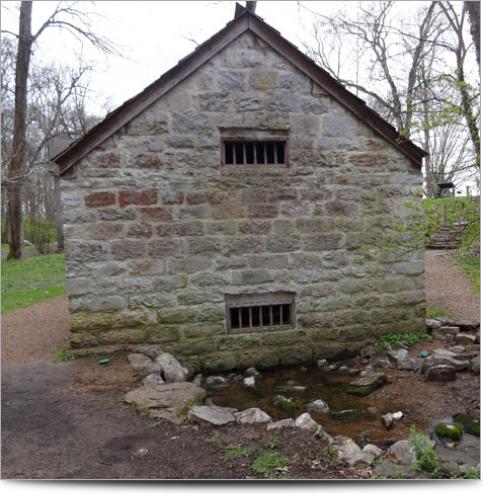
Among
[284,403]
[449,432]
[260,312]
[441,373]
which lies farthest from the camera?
[260,312]

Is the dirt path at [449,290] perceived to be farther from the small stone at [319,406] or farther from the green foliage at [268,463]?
the green foliage at [268,463]

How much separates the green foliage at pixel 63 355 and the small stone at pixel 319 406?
2.89 m

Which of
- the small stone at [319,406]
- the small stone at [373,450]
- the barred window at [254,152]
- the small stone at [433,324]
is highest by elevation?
the barred window at [254,152]

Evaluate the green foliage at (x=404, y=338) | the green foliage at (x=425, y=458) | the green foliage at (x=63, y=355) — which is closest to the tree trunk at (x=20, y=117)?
the green foliage at (x=63, y=355)

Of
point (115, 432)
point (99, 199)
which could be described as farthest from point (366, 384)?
point (99, 199)

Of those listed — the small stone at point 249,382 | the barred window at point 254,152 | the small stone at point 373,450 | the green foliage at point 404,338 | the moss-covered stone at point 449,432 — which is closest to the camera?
the small stone at point 373,450

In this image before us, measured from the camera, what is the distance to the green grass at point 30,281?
9.61m

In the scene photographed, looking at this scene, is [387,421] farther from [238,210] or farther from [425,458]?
[238,210]

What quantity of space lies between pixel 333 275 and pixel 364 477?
121 inches

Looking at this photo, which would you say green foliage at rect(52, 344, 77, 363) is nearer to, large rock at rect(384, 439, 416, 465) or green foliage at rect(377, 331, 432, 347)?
large rock at rect(384, 439, 416, 465)

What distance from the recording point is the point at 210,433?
3.50 metres

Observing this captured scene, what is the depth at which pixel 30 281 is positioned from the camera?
11492mm

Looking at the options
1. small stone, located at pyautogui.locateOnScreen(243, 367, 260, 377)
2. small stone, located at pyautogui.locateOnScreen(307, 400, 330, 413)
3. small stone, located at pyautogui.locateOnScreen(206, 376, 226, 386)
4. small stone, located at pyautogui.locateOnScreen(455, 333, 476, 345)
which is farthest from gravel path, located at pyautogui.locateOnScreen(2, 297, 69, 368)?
small stone, located at pyautogui.locateOnScreen(455, 333, 476, 345)

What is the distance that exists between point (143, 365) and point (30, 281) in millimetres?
8109
